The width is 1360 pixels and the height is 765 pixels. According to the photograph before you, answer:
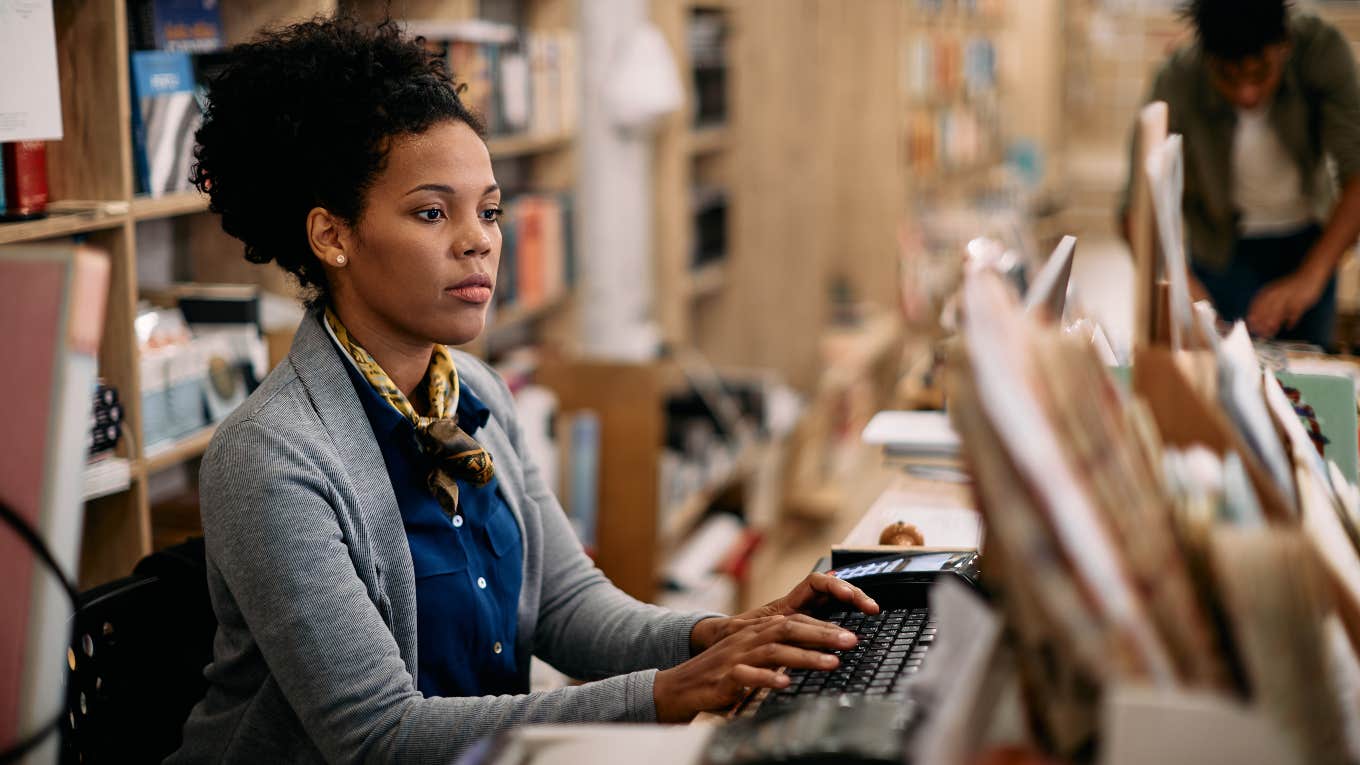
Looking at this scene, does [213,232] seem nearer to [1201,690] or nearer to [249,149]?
[249,149]

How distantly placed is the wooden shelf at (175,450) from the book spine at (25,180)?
430mm

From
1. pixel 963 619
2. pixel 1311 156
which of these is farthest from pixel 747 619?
pixel 1311 156

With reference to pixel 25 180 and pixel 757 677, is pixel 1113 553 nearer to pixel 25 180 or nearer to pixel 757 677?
pixel 757 677

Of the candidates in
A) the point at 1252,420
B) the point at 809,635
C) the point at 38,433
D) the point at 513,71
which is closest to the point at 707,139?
the point at 513,71

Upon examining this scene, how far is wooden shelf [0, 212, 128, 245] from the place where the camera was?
179 centimetres

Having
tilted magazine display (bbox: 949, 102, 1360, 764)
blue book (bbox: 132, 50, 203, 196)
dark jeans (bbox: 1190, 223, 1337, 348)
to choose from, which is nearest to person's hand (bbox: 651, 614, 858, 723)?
tilted magazine display (bbox: 949, 102, 1360, 764)

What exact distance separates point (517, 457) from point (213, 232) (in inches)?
45.1

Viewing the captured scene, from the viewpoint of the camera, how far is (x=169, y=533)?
225 cm

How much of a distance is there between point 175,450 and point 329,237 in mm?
842

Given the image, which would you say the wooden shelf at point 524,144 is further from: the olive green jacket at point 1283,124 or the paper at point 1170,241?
the paper at point 1170,241

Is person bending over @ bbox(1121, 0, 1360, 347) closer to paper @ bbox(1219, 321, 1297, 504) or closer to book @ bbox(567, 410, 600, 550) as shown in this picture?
book @ bbox(567, 410, 600, 550)

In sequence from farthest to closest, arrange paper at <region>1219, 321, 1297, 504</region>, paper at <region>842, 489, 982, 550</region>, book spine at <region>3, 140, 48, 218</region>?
book spine at <region>3, 140, 48, 218</region> < paper at <region>842, 489, 982, 550</region> < paper at <region>1219, 321, 1297, 504</region>

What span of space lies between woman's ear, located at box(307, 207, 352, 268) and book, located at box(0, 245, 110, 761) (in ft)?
2.29

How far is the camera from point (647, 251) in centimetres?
411
